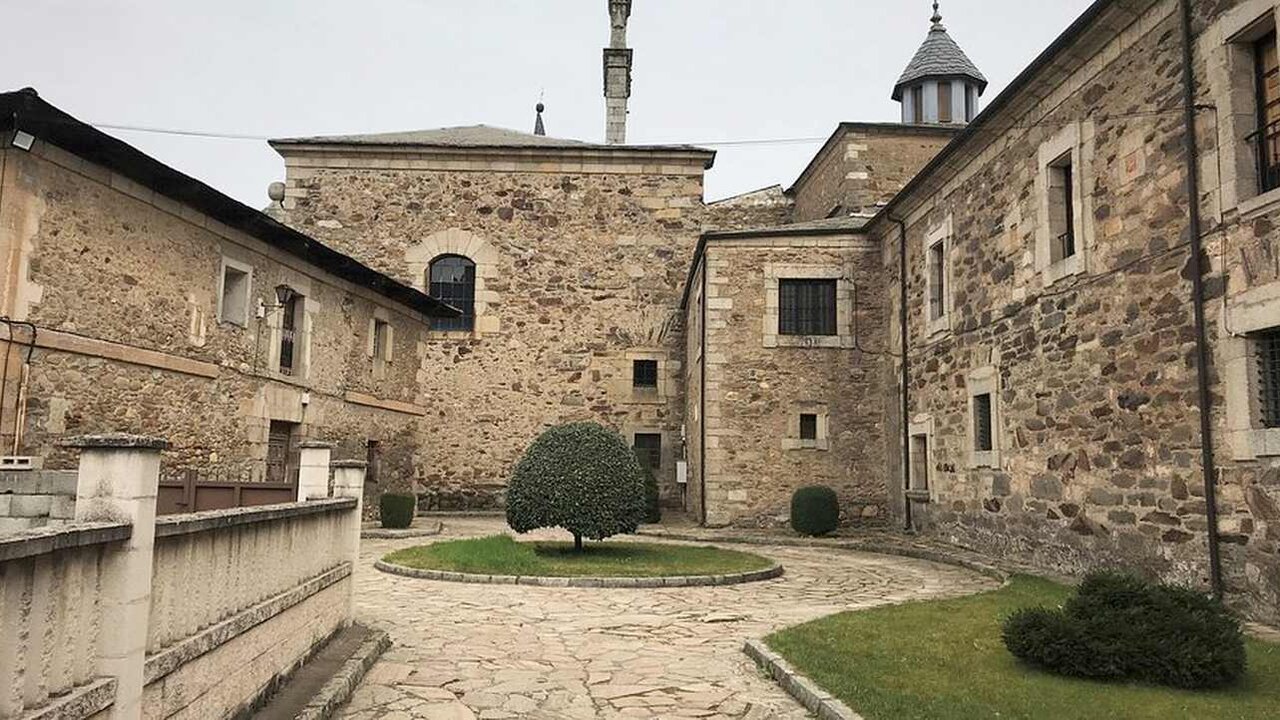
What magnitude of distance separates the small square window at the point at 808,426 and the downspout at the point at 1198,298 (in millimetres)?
9363

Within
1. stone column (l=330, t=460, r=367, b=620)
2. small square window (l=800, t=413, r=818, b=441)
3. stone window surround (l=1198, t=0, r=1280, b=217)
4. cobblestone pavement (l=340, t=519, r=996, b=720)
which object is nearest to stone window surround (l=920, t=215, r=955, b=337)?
small square window (l=800, t=413, r=818, b=441)

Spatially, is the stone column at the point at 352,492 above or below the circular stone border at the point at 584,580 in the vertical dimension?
above

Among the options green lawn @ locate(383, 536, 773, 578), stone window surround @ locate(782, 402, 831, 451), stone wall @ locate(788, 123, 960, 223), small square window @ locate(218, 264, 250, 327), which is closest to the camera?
green lawn @ locate(383, 536, 773, 578)

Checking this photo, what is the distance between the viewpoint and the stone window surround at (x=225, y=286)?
42.6 ft

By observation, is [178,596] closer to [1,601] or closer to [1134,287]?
[1,601]

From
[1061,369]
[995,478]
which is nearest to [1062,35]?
[1061,369]

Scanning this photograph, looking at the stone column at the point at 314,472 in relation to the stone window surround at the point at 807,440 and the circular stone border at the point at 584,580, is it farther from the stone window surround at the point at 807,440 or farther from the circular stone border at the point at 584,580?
the stone window surround at the point at 807,440

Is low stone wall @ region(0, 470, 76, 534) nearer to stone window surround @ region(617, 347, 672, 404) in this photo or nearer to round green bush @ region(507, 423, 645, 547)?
round green bush @ region(507, 423, 645, 547)

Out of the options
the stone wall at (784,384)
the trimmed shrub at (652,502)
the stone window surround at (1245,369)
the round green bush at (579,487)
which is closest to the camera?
the stone window surround at (1245,369)

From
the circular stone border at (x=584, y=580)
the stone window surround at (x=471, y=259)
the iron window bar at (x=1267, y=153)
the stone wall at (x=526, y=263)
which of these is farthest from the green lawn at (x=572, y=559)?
the stone window surround at (x=471, y=259)

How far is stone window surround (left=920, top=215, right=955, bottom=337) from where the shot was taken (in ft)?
47.0

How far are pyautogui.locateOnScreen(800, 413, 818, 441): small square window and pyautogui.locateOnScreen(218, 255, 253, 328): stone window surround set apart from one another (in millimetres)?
9990

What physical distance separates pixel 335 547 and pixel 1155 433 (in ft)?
25.4

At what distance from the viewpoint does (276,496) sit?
7770mm
